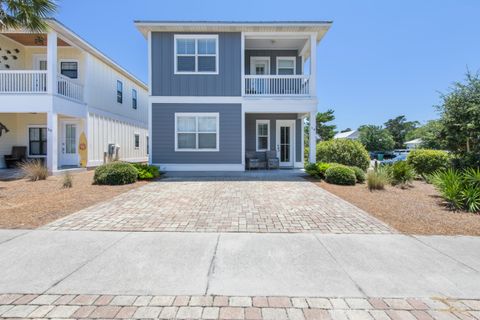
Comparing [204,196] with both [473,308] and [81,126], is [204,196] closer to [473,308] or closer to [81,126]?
[473,308]

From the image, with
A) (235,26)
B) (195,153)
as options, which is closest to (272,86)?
(235,26)

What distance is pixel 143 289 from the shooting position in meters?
3.26

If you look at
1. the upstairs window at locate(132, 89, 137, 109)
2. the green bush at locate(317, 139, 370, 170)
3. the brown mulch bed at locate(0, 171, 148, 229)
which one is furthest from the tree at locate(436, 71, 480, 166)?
the upstairs window at locate(132, 89, 137, 109)

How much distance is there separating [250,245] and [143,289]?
1.90 metres

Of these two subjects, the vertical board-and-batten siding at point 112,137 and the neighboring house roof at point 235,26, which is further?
the vertical board-and-batten siding at point 112,137

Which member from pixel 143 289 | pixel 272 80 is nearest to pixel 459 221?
pixel 143 289

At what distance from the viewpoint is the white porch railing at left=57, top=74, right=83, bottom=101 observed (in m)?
14.2

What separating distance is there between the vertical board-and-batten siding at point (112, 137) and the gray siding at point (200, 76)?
5586 millimetres

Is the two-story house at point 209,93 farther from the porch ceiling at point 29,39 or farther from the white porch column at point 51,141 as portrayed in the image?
the porch ceiling at point 29,39

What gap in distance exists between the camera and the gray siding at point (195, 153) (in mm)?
13922

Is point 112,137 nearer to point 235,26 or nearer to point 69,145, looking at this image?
point 69,145

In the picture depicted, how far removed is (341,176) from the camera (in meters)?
11.0

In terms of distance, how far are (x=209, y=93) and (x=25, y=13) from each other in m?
7.58

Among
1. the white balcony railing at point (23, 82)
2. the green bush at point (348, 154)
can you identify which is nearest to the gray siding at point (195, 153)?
the green bush at point (348, 154)
